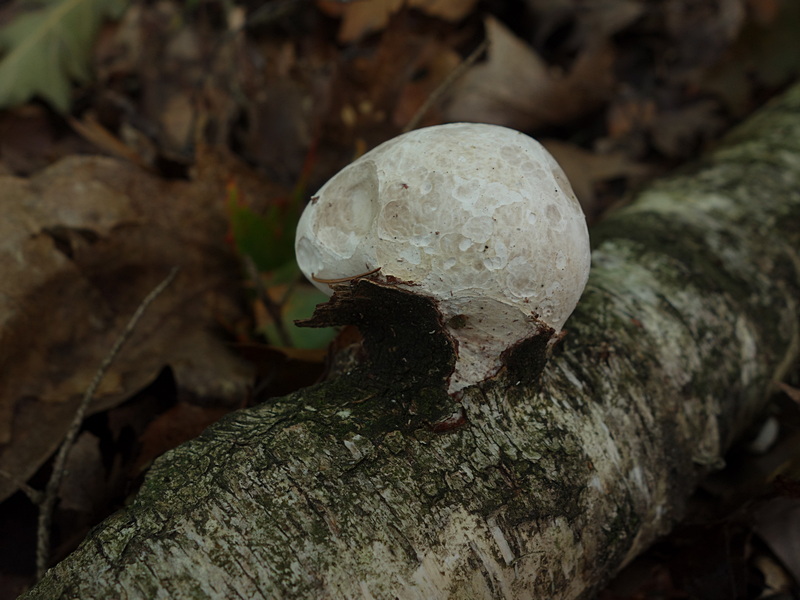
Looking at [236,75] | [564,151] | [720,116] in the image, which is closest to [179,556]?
[564,151]

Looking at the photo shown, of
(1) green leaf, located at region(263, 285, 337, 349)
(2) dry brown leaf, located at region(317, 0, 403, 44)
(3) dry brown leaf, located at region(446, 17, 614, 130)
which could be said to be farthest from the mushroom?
(2) dry brown leaf, located at region(317, 0, 403, 44)

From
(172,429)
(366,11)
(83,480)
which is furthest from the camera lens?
(366,11)

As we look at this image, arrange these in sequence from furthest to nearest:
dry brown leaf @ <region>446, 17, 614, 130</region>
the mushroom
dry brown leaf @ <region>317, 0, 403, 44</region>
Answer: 1. dry brown leaf @ <region>317, 0, 403, 44</region>
2. dry brown leaf @ <region>446, 17, 614, 130</region>
3. the mushroom

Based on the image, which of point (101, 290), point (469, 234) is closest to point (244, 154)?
point (101, 290)

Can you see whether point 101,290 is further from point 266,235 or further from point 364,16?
point 364,16

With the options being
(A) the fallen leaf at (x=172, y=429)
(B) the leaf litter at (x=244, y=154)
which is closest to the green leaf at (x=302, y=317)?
(B) the leaf litter at (x=244, y=154)

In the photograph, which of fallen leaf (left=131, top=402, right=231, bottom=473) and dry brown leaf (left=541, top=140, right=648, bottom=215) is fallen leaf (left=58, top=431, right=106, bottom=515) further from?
dry brown leaf (left=541, top=140, right=648, bottom=215)

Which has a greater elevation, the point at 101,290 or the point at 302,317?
the point at 101,290
